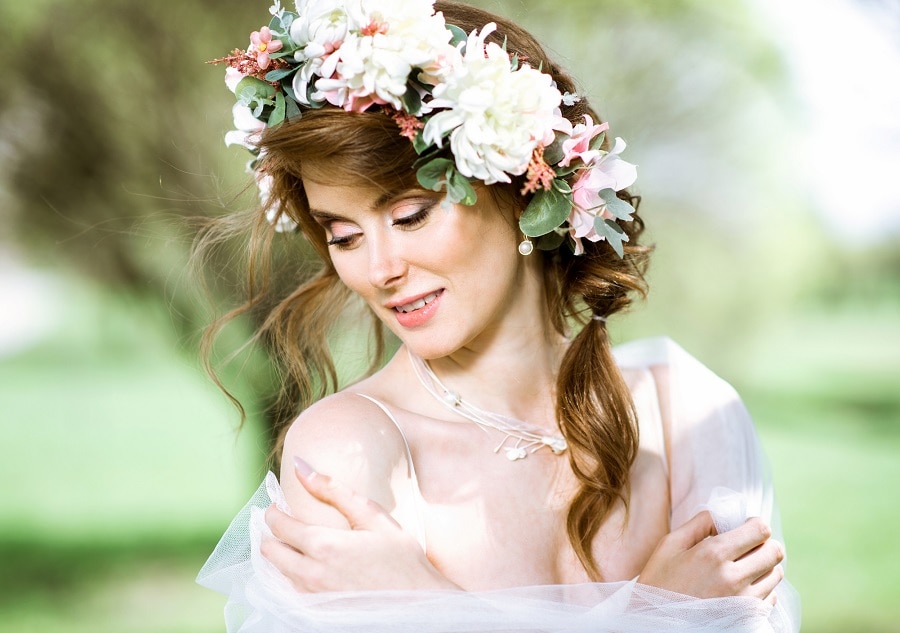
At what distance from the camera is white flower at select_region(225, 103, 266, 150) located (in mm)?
2354

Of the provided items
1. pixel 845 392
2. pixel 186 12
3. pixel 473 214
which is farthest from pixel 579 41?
pixel 845 392

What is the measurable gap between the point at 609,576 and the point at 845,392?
14287 millimetres

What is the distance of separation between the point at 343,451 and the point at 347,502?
5.3 inches

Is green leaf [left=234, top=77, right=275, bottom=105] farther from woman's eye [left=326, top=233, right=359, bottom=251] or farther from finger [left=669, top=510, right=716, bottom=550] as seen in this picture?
finger [left=669, top=510, right=716, bottom=550]

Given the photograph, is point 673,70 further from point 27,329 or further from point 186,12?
point 27,329

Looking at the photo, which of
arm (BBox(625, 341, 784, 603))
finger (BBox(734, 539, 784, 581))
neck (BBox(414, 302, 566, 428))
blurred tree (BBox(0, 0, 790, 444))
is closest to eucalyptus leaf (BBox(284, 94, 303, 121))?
neck (BBox(414, 302, 566, 428))

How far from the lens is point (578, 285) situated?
270cm

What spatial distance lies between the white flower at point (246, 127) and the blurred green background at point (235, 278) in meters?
0.26

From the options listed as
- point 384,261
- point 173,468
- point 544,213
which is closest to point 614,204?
point 544,213

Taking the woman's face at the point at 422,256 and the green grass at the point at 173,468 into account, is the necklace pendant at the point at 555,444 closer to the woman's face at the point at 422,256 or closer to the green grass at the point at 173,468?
the woman's face at the point at 422,256

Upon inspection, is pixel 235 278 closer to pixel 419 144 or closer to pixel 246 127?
pixel 246 127

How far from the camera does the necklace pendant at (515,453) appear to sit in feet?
8.18

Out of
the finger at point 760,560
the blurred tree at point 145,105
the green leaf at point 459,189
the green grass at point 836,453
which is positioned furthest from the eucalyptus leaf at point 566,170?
the green grass at point 836,453

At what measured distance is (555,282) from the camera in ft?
8.96
